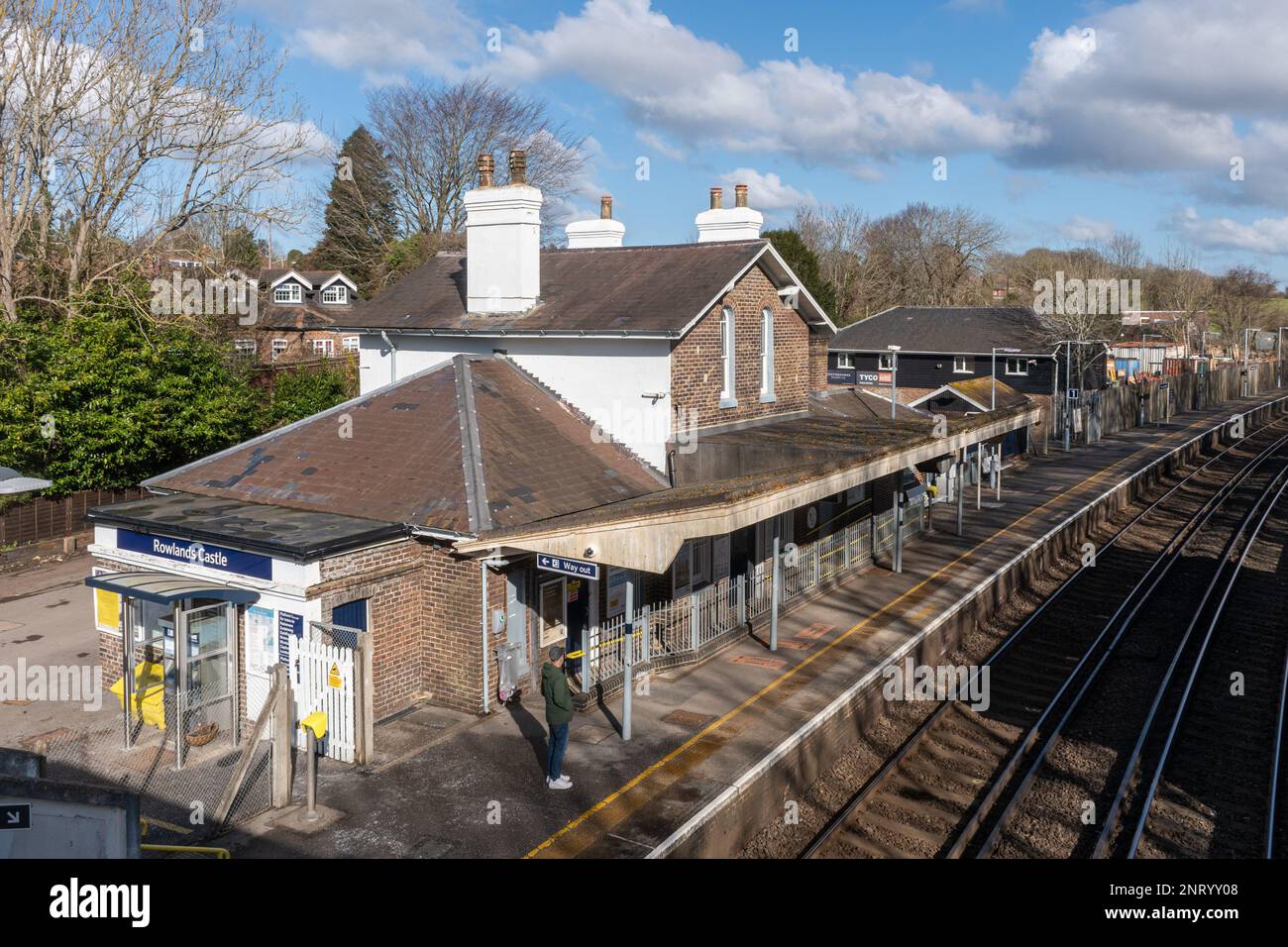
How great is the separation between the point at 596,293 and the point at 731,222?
16.3 ft

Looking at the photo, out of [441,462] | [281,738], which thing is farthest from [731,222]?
[281,738]

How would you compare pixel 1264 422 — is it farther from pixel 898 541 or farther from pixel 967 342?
pixel 898 541

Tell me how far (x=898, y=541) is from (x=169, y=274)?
76.6 ft

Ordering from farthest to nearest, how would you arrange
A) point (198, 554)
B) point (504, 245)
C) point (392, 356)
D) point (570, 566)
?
point (392, 356) → point (504, 245) → point (198, 554) → point (570, 566)

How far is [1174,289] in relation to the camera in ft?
291

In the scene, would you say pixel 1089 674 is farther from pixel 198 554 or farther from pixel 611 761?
pixel 198 554

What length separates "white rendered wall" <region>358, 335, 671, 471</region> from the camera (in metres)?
17.9

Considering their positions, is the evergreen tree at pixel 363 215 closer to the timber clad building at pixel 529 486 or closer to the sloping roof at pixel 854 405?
the sloping roof at pixel 854 405

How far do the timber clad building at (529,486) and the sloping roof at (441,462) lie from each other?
0.16 ft

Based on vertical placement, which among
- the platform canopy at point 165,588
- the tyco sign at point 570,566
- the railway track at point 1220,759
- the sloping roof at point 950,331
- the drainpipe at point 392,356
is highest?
the sloping roof at point 950,331

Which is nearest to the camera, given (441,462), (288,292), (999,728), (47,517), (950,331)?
(441,462)

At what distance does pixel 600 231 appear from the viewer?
2541 centimetres

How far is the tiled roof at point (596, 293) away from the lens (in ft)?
60.5

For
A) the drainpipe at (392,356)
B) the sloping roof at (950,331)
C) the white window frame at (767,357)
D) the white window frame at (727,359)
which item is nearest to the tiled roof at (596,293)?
the drainpipe at (392,356)
